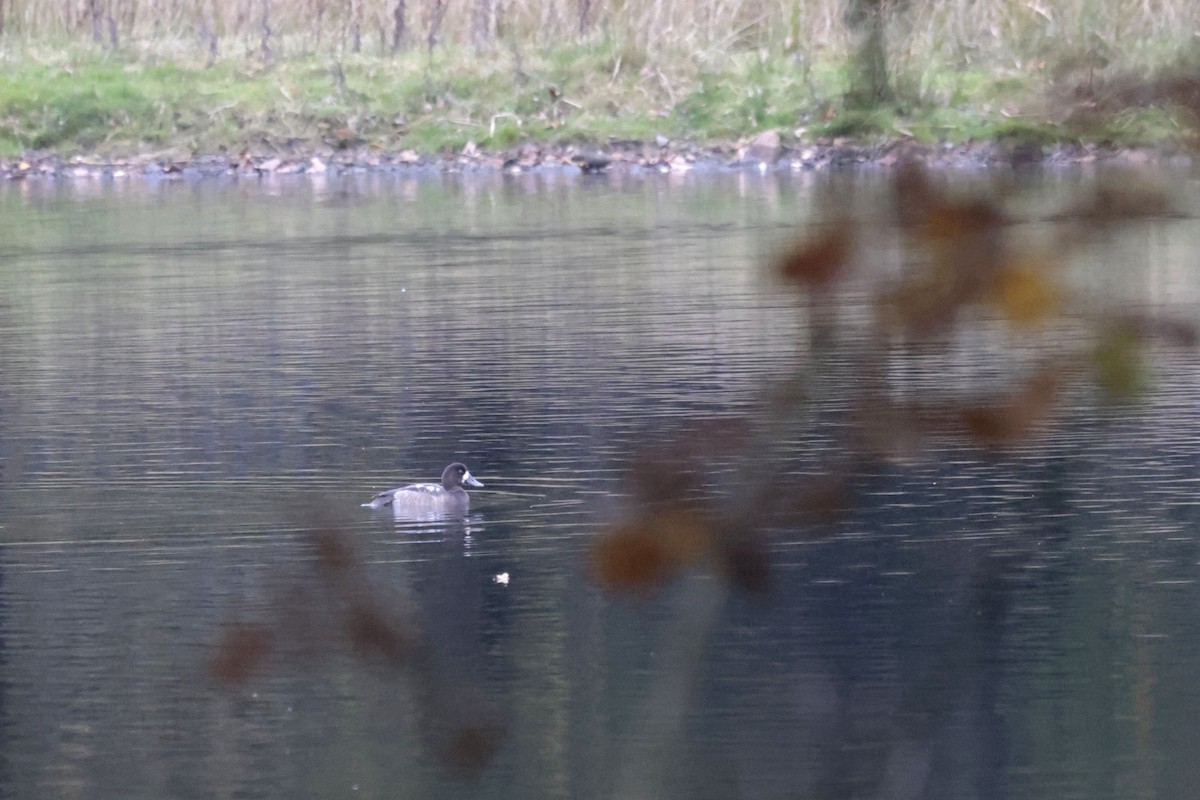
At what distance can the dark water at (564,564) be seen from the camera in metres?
6.55

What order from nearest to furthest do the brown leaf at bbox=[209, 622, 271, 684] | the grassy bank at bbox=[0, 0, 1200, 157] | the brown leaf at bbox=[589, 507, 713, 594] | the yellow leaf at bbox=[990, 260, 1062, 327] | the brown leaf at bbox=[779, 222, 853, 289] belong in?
the yellow leaf at bbox=[990, 260, 1062, 327]
the brown leaf at bbox=[779, 222, 853, 289]
the brown leaf at bbox=[589, 507, 713, 594]
the brown leaf at bbox=[209, 622, 271, 684]
the grassy bank at bbox=[0, 0, 1200, 157]

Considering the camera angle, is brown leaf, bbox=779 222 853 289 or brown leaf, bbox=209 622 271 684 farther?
brown leaf, bbox=209 622 271 684

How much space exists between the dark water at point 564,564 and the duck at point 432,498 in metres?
0.16

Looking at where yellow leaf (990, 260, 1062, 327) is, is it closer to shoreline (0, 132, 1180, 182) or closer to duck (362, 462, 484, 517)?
duck (362, 462, 484, 517)

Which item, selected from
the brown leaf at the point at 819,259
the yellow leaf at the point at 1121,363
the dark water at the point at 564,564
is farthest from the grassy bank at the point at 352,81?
the brown leaf at the point at 819,259

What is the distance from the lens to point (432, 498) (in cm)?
1165

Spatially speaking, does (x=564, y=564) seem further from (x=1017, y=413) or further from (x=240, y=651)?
(x=1017, y=413)

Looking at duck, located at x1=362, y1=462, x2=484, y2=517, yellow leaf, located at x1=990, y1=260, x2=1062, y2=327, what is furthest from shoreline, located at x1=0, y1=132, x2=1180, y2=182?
yellow leaf, located at x1=990, y1=260, x2=1062, y2=327

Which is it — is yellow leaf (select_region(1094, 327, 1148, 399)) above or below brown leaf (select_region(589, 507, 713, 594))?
above

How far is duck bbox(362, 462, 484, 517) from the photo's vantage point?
1165 cm

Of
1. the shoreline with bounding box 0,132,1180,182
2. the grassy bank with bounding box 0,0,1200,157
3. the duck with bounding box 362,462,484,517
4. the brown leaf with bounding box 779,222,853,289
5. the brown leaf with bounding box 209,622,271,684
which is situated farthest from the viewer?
the grassy bank with bounding box 0,0,1200,157

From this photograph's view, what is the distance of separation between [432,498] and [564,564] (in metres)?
1.47

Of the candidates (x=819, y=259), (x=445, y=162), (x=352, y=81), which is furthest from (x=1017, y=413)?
(x=352, y=81)

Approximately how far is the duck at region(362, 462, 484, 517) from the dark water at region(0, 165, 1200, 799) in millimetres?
157
